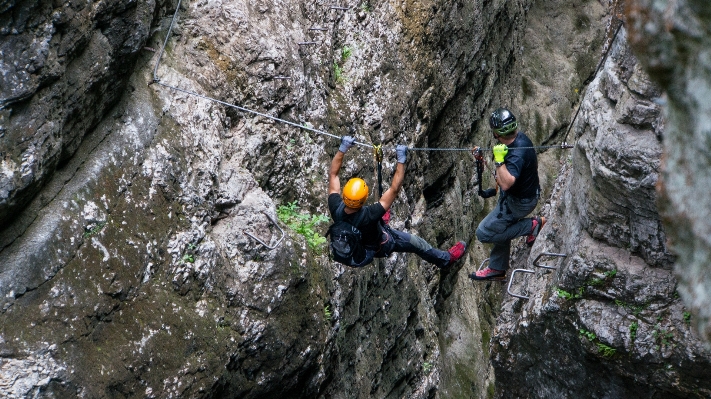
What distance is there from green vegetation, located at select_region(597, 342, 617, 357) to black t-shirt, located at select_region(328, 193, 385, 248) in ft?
9.92

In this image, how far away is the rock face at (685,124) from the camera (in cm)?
323

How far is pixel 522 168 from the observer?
7586 mm

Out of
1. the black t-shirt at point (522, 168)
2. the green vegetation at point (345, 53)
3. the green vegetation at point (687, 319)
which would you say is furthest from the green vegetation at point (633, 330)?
the green vegetation at point (345, 53)

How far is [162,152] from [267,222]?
4.84 ft

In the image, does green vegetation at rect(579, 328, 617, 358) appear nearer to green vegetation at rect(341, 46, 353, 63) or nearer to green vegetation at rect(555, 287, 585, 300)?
green vegetation at rect(555, 287, 585, 300)

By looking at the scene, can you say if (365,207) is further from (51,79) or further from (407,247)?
(51,79)

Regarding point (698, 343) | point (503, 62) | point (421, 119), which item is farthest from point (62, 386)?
point (503, 62)

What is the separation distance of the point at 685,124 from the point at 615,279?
15.0 feet

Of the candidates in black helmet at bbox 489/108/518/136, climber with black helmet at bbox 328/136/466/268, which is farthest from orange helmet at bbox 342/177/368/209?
black helmet at bbox 489/108/518/136

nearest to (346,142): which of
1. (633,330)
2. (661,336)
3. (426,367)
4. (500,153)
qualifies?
(500,153)

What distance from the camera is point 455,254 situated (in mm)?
8680

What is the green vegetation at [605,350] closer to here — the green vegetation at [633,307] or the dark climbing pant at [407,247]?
the green vegetation at [633,307]

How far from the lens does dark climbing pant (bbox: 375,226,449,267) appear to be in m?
8.03

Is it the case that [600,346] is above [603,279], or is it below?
below
